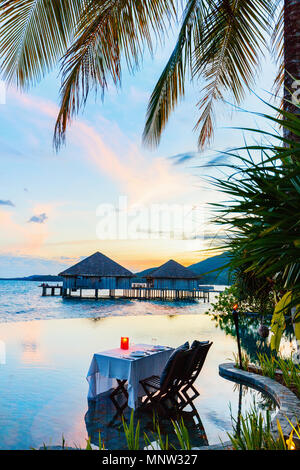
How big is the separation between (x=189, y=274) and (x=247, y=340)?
23.6 meters

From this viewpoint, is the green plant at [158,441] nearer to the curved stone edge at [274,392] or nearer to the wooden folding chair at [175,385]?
the curved stone edge at [274,392]

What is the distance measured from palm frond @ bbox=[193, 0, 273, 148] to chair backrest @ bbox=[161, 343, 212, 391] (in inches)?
144

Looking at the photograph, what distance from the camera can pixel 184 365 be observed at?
412 cm

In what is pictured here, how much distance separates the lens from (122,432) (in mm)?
3352

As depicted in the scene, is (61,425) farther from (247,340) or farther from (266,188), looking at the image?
(247,340)

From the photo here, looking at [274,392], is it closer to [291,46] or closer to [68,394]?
[68,394]

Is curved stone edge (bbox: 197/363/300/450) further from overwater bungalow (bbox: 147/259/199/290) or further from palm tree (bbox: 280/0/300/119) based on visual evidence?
overwater bungalow (bbox: 147/259/199/290)

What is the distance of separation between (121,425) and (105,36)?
14.9 feet

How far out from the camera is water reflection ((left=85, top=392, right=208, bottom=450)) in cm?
317

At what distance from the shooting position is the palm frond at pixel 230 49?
4357 millimetres

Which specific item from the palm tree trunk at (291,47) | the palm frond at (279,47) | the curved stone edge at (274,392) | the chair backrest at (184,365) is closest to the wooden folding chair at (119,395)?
the chair backrest at (184,365)

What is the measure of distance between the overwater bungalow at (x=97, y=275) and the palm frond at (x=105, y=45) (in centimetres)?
2654

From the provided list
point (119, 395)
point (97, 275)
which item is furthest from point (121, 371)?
point (97, 275)

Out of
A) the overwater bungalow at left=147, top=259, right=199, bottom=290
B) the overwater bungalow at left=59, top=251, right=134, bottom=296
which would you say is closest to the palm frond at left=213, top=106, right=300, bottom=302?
the overwater bungalow at left=59, top=251, right=134, bottom=296
